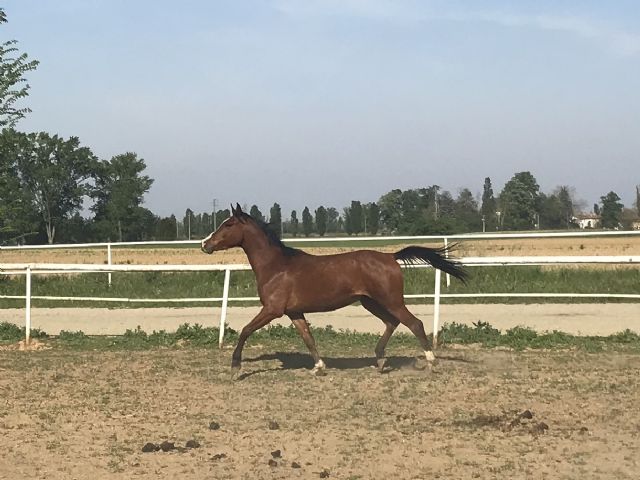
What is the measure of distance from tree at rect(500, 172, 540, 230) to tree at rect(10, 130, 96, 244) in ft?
171

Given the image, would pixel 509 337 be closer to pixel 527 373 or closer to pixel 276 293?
pixel 527 373

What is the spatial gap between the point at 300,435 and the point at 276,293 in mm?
3000

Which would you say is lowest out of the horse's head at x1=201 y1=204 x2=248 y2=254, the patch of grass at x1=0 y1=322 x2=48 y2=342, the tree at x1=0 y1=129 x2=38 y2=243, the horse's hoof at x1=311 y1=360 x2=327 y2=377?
the patch of grass at x1=0 y1=322 x2=48 y2=342

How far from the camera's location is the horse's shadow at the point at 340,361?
911 cm

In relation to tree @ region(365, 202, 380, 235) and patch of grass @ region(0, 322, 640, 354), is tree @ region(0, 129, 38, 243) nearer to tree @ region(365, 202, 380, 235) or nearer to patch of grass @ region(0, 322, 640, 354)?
patch of grass @ region(0, 322, 640, 354)

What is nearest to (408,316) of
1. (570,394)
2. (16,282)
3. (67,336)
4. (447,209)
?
(570,394)

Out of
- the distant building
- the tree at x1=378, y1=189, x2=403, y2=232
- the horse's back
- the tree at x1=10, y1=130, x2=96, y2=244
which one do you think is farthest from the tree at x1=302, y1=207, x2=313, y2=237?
the horse's back

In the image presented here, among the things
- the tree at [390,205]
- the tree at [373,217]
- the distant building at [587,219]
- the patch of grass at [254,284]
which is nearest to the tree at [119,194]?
the tree at [390,205]

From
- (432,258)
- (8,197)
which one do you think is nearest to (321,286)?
(432,258)

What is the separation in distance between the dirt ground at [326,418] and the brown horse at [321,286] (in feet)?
1.55

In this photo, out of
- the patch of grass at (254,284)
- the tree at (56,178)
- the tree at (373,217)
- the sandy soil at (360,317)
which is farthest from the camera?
the tree at (373,217)

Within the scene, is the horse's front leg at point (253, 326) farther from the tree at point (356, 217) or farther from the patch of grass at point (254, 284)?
the tree at point (356, 217)

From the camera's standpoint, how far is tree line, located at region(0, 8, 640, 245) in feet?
45.5

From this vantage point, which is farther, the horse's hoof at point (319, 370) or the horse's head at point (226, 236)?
the horse's head at point (226, 236)
